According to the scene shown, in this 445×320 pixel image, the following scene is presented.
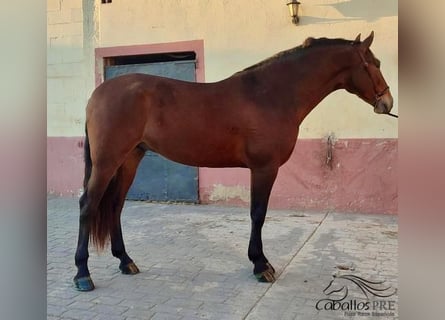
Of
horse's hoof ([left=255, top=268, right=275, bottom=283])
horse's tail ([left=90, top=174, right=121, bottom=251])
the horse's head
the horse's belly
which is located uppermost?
the horse's head

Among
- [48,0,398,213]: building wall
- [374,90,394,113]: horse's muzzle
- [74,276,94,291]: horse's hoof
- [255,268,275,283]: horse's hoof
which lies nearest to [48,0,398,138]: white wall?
[48,0,398,213]: building wall

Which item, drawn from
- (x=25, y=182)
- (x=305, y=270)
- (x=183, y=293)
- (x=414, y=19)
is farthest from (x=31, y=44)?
(x=305, y=270)

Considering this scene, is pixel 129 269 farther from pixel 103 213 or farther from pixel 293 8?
pixel 293 8

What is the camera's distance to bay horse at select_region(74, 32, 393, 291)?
2.50 meters

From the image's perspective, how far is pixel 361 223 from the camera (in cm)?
417

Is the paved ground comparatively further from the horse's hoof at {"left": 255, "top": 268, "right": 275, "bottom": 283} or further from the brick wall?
the brick wall

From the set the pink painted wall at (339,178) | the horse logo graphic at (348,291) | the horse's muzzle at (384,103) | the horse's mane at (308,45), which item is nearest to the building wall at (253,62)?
the pink painted wall at (339,178)

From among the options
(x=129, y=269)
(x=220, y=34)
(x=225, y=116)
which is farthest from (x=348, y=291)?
(x=220, y=34)

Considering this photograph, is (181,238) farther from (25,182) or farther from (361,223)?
(25,182)

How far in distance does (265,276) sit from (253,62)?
2894 mm

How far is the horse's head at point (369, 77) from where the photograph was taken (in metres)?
2.49

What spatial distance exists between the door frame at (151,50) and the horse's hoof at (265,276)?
301cm

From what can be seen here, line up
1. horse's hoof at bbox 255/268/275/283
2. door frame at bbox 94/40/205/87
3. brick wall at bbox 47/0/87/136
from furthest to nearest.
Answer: door frame at bbox 94/40/205/87 → brick wall at bbox 47/0/87/136 → horse's hoof at bbox 255/268/275/283

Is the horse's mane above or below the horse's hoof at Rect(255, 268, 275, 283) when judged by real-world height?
above
